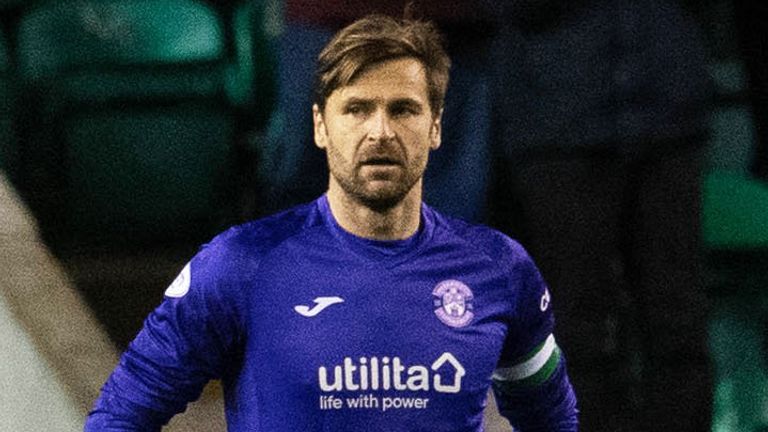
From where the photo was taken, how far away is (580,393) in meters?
2.73

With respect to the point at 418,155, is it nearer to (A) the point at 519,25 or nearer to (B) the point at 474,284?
(B) the point at 474,284

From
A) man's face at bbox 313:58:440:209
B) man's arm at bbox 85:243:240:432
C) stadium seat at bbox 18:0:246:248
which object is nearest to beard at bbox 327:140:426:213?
man's face at bbox 313:58:440:209

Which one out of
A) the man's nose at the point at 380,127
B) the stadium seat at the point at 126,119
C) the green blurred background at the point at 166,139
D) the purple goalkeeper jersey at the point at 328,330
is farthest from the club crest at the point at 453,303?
the stadium seat at the point at 126,119

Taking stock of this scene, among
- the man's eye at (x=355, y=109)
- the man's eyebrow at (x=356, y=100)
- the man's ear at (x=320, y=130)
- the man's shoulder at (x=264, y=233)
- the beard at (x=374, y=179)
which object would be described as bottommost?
the man's shoulder at (x=264, y=233)

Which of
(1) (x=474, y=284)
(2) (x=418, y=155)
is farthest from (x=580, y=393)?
(2) (x=418, y=155)

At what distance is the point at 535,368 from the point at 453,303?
21 cm

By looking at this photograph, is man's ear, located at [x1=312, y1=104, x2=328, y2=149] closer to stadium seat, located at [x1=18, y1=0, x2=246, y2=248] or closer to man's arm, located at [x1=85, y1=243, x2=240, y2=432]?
man's arm, located at [x1=85, y1=243, x2=240, y2=432]

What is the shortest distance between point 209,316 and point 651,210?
1.11m

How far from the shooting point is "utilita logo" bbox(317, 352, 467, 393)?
1998 millimetres

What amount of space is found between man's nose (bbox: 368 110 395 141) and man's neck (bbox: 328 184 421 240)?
4.0 inches

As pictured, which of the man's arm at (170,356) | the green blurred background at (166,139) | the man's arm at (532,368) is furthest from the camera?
the green blurred background at (166,139)

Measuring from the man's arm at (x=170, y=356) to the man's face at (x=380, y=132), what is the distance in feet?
0.78

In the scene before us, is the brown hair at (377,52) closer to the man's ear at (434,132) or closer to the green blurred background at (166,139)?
the man's ear at (434,132)

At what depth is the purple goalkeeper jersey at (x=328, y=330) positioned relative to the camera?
1961 millimetres
